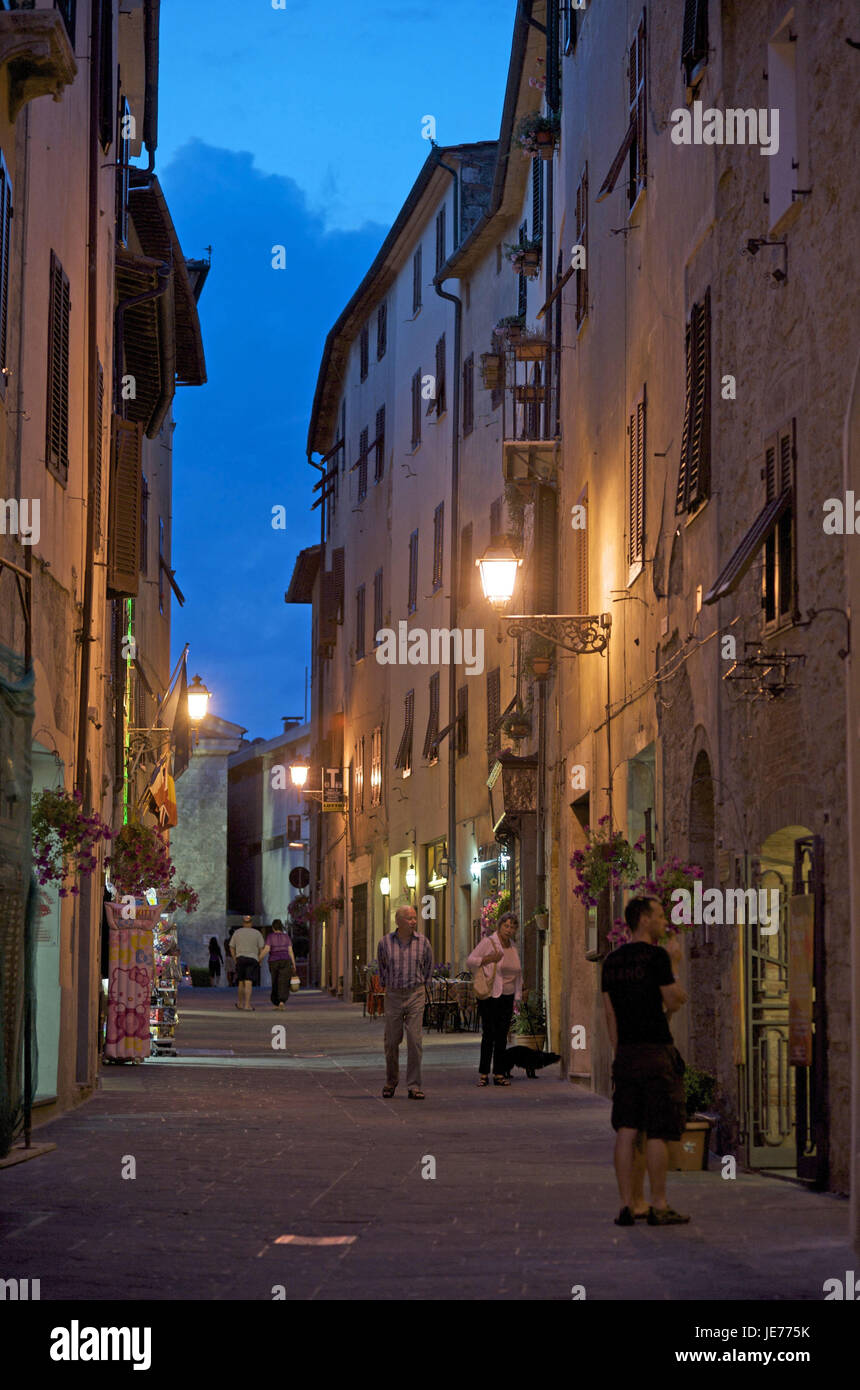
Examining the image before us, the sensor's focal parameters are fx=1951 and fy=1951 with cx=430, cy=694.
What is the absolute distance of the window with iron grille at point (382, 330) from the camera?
46191mm

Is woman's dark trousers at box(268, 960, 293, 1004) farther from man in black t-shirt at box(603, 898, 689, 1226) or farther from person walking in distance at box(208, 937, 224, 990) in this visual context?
man in black t-shirt at box(603, 898, 689, 1226)

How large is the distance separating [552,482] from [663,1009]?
587 inches

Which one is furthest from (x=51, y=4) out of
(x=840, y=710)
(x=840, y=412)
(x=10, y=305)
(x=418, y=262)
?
(x=418, y=262)

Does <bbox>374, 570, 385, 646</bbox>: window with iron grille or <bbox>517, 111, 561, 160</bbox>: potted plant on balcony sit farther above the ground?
<bbox>517, 111, 561, 160</bbox>: potted plant on balcony

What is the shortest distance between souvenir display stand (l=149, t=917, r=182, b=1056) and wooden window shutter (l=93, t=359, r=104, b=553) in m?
6.92

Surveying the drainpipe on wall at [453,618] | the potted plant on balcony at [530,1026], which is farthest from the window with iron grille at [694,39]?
the drainpipe on wall at [453,618]

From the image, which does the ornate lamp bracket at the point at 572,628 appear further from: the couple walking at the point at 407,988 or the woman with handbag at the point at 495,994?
the woman with handbag at the point at 495,994

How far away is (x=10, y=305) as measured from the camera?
13.6 meters

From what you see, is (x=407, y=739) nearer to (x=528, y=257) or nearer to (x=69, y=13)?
(x=528, y=257)

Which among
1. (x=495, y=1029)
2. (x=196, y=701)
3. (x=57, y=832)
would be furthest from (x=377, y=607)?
(x=57, y=832)

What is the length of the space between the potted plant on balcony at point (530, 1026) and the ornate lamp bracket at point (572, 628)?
19.1ft

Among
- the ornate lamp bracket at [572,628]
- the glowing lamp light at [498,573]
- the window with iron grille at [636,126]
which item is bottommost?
the ornate lamp bracket at [572,628]

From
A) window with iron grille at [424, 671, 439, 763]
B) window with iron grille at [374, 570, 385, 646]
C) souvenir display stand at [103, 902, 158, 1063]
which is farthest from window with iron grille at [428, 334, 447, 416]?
souvenir display stand at [103, 902, 158, 1063]

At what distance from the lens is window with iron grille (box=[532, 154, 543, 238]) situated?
2846 cm
